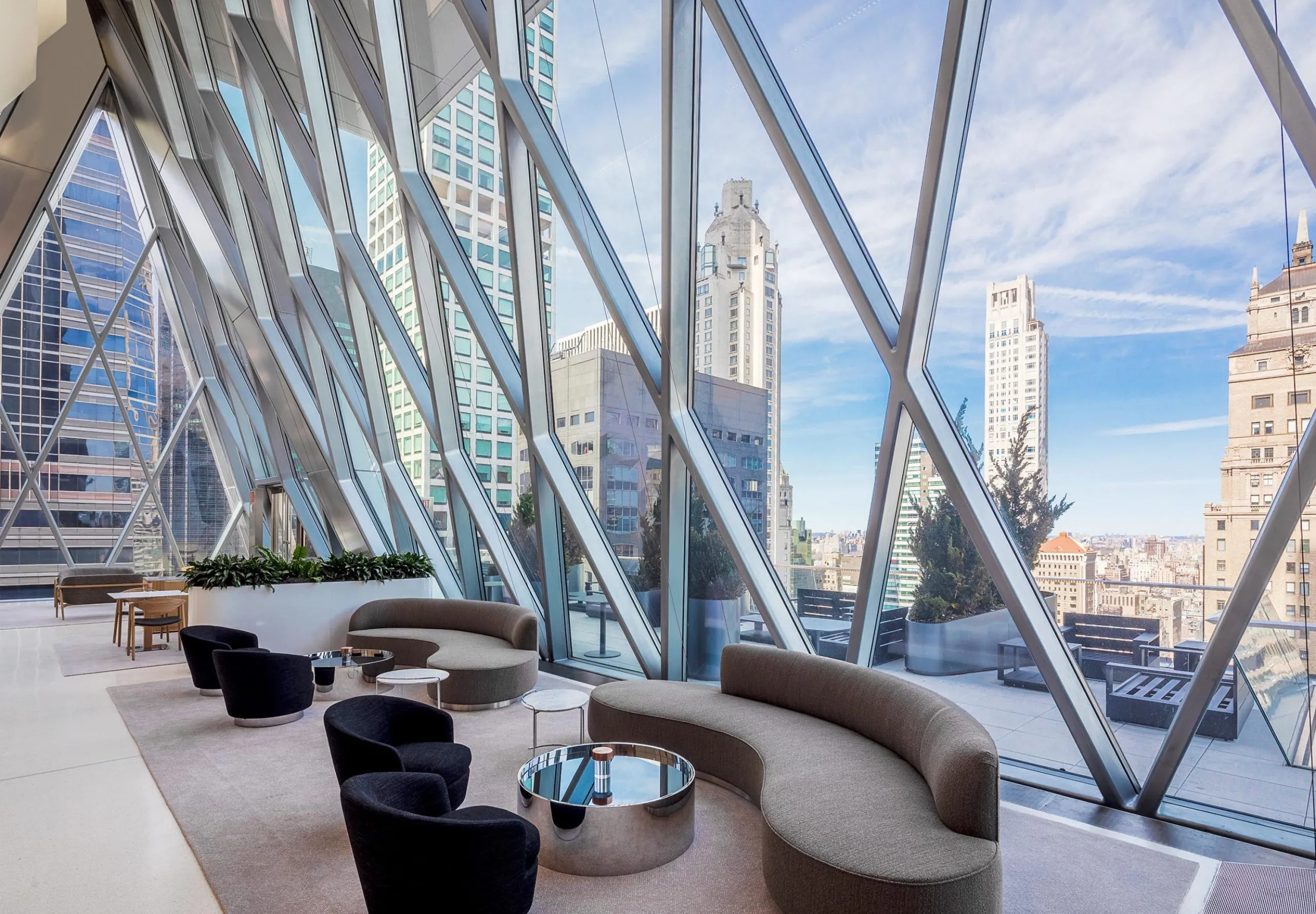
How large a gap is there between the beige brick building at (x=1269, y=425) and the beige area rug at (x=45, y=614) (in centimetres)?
1371

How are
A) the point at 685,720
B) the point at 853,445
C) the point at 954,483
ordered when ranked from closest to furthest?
the point at 954,483, the point at 685,720, the point at 853,445

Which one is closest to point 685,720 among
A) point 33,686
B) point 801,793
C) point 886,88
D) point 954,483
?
point 801,793

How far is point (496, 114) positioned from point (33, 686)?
7.33 meters

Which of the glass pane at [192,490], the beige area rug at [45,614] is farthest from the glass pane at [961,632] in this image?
the glass pane at [192,490]

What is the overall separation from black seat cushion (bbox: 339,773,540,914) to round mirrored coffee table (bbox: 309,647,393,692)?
15.2 ft

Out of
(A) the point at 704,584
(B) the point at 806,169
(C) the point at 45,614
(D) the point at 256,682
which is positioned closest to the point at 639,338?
(B) the point at 806,169

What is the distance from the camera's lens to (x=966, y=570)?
5496 millimetres

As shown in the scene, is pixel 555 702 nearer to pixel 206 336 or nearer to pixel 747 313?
pixel 747 313

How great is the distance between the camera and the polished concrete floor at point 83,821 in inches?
142

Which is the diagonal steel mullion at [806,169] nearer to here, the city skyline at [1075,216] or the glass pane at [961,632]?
the city skyline at [1075,216]

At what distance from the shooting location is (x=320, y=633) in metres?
9.43

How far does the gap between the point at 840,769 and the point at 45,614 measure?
14.4 metres

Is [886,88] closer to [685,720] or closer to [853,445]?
[853,445]

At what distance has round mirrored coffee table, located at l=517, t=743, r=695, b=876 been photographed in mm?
3859
